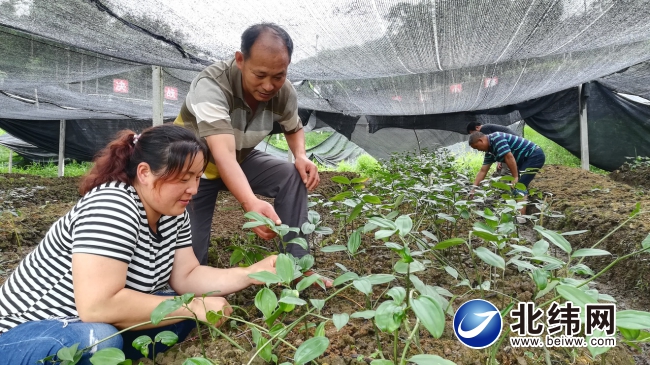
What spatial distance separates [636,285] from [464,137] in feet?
19.7

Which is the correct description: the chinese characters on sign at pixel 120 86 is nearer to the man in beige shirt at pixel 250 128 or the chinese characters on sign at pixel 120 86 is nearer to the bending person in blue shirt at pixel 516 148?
the man in beige shirt at pixel 250 128

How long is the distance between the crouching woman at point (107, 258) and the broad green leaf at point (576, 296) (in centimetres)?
71

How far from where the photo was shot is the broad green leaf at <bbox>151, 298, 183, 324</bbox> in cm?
81

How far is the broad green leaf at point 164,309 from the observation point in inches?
31.9

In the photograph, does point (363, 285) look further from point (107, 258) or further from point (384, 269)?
point (384, 269)

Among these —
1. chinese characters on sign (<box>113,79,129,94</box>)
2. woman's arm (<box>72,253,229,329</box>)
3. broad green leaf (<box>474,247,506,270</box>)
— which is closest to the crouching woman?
woman's arm (<box>72,253,229,329</box>)

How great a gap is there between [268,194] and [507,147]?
2.80 meters

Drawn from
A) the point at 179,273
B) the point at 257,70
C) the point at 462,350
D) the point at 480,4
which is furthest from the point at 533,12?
the point at 179,273

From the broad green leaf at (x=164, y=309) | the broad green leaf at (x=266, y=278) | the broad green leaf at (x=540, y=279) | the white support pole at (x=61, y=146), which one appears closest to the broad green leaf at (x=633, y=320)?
the broad green leaf at (x=540, y=279)

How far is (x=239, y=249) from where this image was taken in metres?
1.45

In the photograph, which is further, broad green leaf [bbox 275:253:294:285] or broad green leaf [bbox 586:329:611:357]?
broad green leaf [bbox 275:253:294:285]

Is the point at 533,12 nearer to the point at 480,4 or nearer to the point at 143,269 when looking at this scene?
the point at 480,4

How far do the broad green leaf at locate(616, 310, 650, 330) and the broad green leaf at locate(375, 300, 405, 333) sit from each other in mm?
343

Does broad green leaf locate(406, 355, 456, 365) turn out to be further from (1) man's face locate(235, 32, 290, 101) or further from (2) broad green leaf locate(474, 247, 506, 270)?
(1) man's face locate(235, 32, 290, 101)
